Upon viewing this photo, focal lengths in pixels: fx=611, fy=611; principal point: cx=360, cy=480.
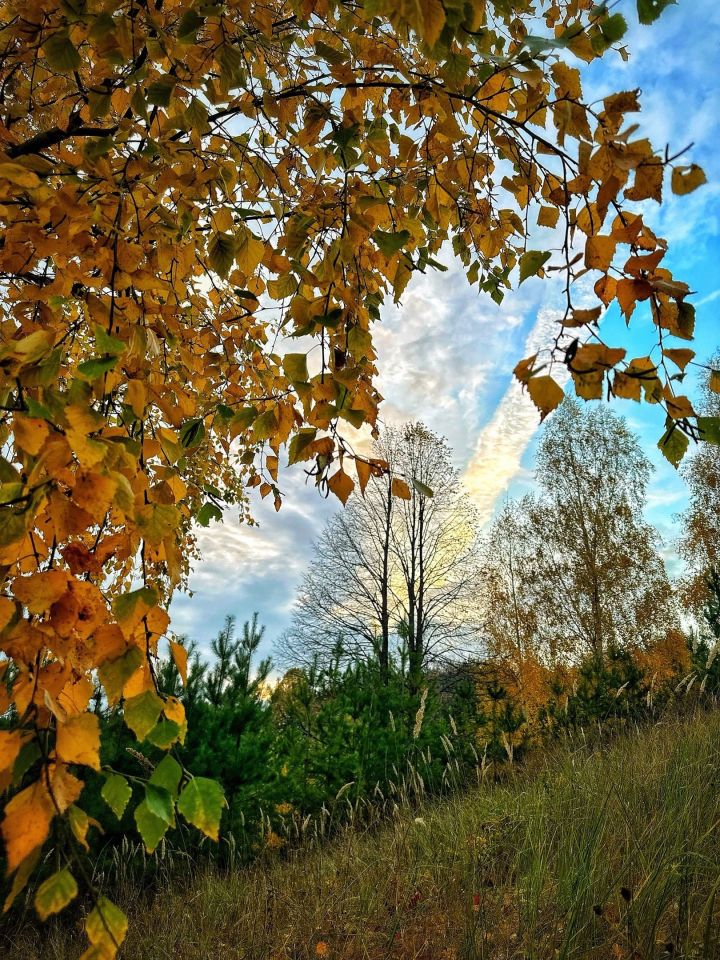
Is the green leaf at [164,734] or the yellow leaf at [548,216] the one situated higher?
the yellow leaf at [548,216]

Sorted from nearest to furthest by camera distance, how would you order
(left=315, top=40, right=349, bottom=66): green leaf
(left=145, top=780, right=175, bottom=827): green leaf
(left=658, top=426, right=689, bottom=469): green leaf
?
(left=145, top=780, right=175, bottom=827): green leaf < (left=658, top=426, right=689, bottom=469): green leaf < (left=315, top=40, right=349, bottom=66): green leaf

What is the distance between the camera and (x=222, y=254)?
146 centimetres

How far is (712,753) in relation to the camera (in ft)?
13.6

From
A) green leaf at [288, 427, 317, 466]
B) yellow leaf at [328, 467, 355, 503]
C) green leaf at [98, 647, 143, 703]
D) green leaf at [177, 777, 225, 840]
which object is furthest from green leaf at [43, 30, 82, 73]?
green leaf at [177, 777, 225, 840]

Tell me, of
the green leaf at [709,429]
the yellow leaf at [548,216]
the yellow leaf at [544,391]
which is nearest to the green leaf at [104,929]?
the yellow leaf at [544,391]

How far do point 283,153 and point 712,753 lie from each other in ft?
14.8

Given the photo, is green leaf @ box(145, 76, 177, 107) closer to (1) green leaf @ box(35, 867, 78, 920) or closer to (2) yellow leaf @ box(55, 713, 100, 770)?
(2) yellow leaf @ box(55, 713, 100, 770)

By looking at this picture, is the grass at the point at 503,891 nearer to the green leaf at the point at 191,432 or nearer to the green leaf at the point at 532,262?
the green leaf at the point at 191,432

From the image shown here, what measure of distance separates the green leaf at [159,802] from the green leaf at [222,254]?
1090 millimetres

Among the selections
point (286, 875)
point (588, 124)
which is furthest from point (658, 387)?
point (286, 875)

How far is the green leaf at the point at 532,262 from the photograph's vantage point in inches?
53.4

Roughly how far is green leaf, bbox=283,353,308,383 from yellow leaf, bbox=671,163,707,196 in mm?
828

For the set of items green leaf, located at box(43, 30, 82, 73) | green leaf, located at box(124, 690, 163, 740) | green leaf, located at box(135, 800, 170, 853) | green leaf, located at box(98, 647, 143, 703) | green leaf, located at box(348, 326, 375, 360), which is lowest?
green leaf, located at box(135, 800, 170, 853)

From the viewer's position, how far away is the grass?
239 cm
